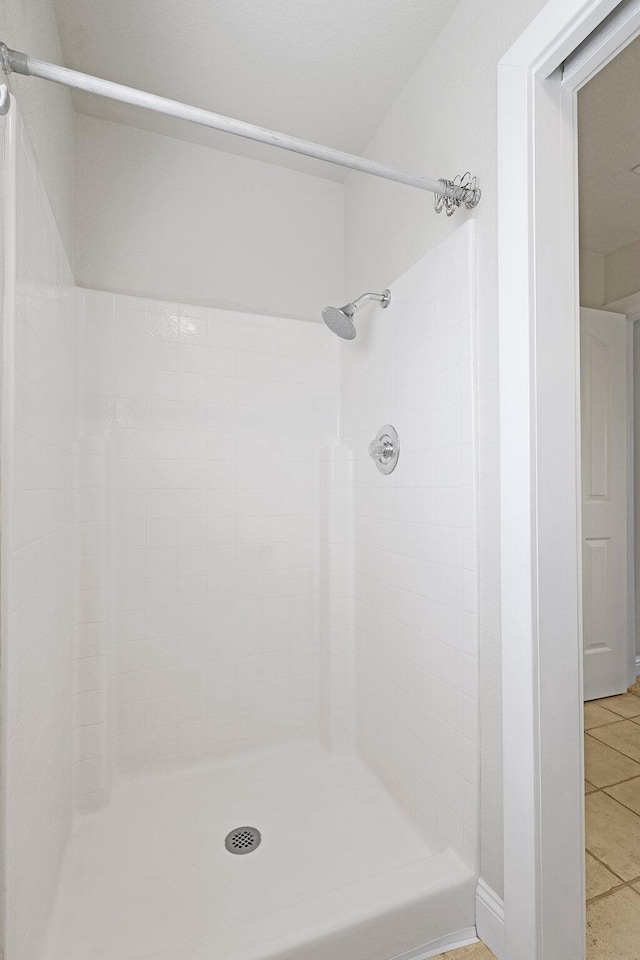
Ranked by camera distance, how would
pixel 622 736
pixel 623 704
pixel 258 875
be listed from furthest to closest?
1. pixel 623 704
2. pixel 622 736
3. pixel 258 875

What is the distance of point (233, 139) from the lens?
6.29ft

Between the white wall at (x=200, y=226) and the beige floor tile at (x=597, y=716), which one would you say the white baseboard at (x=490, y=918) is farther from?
the white wall at (x=200, y=226)

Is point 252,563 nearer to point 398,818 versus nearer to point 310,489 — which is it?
point 310,489

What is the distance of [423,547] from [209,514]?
0.86 meters

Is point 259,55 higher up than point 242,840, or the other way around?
point 259,55

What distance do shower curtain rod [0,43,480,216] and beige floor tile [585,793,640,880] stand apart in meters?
1.91

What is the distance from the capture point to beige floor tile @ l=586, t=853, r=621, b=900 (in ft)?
4.44

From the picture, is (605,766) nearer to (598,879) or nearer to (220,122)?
(598,879)

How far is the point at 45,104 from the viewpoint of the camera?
1298 mm

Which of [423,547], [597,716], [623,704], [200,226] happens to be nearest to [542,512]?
[423,547]

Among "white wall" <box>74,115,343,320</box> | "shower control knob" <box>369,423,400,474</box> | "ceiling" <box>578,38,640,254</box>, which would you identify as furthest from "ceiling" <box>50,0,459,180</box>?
"shower control knob" <box>369,423,400,474</box>

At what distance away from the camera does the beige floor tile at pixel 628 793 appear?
68.9 inches

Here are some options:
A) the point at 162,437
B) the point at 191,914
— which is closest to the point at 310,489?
the point at 162,437

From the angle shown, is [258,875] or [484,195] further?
[258,875]
